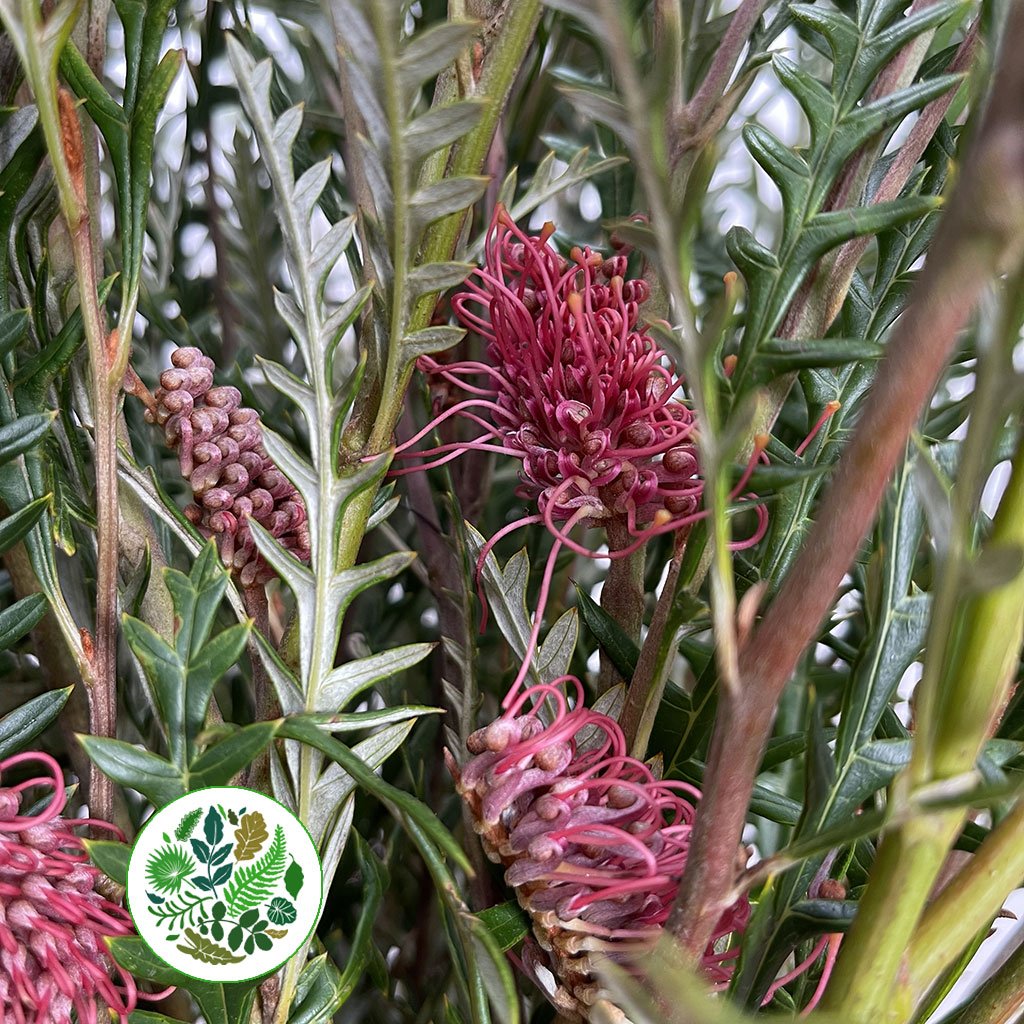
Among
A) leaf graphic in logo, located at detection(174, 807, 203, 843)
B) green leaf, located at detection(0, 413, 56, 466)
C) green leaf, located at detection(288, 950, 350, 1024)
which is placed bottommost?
green leaf, located at detection(288, 950, 350, 1024)

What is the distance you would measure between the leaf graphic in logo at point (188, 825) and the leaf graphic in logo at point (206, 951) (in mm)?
17

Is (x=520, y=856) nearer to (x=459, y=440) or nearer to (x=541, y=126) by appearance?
(x=459, y=440)

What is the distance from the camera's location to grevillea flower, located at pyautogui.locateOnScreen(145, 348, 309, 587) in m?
0.22

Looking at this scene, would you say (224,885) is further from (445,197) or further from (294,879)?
(445,197)

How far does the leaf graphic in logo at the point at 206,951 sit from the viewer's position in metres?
0.19

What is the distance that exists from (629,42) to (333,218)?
0.61ft

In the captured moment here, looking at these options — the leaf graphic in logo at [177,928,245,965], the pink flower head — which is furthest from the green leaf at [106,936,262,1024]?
the pink flower head

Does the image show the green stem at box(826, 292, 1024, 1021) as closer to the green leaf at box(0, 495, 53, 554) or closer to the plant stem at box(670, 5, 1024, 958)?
the plant stem at box(670, 5, 1024, 958)

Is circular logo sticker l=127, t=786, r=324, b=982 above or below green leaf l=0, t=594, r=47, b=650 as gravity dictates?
below

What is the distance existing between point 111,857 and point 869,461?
148 millimetres

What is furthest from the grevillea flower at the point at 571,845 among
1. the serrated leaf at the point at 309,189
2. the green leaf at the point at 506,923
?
the serrated leaf at the point at 309,189

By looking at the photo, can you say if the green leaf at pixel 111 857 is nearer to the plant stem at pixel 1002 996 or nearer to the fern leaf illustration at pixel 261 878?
the fern leaf illustration at pixel 261 878

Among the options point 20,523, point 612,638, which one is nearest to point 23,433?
point 20,523

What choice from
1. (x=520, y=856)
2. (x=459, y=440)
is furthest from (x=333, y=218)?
(x=520, y=856)
